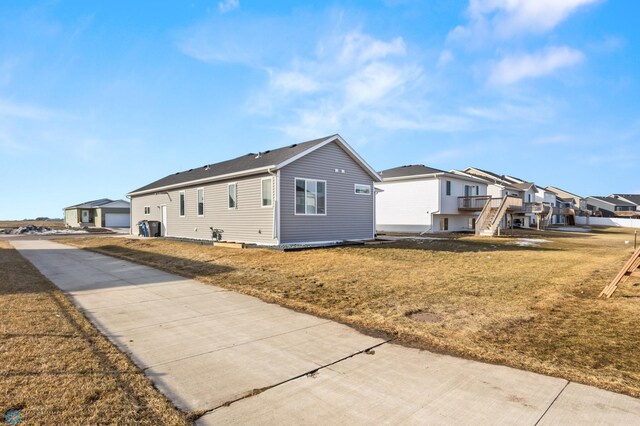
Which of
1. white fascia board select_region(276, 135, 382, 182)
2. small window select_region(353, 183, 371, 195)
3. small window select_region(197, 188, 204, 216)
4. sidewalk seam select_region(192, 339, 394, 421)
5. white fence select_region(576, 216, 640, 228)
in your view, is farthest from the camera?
white fence select_region(576, 216, 640, 228)

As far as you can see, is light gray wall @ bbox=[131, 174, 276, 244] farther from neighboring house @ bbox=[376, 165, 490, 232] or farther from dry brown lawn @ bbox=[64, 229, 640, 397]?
neighboring house @ bbox=[376, 165, 490, 232]

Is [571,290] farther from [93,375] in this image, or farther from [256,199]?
[256,199]

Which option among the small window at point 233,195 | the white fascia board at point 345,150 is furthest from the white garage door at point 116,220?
the white fascia board at point 345,150

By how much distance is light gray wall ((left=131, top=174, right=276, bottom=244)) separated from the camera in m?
16.2

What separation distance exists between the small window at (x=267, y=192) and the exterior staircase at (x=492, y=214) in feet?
60.1

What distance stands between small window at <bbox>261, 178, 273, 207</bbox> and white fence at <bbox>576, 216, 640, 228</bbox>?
203 ft

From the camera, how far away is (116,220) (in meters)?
49.8

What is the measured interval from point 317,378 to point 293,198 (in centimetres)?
1247

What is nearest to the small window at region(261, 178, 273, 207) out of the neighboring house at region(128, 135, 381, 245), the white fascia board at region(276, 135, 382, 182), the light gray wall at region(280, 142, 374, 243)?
the neighboring house at region(128, 135, 381, 245)

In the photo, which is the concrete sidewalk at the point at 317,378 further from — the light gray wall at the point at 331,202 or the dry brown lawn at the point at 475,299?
the light gray wall at the point at 331,202

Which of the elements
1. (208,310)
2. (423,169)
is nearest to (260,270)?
(208,310)

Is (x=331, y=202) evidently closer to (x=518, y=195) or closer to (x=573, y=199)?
(x=518, y=195)

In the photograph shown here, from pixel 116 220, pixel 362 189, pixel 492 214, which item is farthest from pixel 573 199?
pixel 116 220

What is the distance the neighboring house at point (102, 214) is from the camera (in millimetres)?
49062
